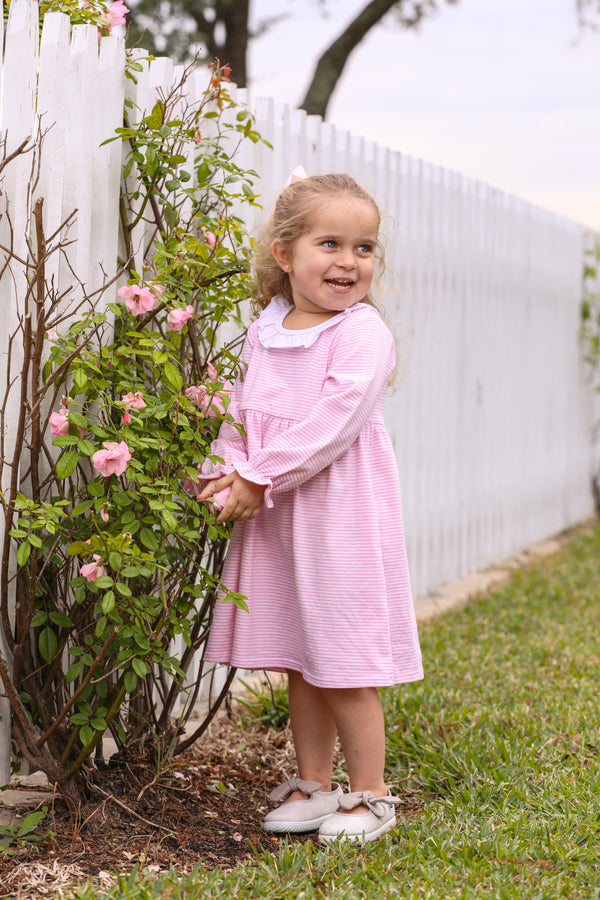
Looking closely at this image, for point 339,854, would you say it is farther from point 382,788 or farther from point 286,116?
point 286,116

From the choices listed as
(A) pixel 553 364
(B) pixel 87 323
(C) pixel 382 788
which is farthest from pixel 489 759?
(A) pixel 553 364

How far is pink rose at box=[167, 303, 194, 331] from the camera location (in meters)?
2.64

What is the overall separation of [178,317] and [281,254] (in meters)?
0.42

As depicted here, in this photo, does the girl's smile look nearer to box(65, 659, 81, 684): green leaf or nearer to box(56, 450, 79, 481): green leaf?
box(56, 450, 79, 481): green leaf

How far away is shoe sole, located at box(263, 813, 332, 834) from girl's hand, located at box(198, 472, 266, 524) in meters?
0.80

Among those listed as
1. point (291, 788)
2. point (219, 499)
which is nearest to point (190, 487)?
point (219, 499)

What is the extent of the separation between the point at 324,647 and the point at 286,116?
2358 mm

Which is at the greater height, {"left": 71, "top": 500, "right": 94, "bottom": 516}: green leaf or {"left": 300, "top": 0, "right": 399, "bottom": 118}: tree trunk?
{"left": 300, "top": 0, "right": 399, "bottom": 118}: tree trunk

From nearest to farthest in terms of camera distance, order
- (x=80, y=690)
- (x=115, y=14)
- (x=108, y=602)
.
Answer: (x=108, y=602) → (x=80, y=690) → (x=115, y=14)

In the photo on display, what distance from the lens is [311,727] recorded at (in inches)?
115

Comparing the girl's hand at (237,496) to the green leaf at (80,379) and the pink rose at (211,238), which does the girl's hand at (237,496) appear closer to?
the green leaf at (80,379)

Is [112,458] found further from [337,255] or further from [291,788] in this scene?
[291,788]

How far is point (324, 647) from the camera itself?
2.71m

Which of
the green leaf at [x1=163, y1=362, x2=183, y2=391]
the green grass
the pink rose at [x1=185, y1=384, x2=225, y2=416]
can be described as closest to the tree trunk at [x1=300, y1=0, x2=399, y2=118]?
the green grass
